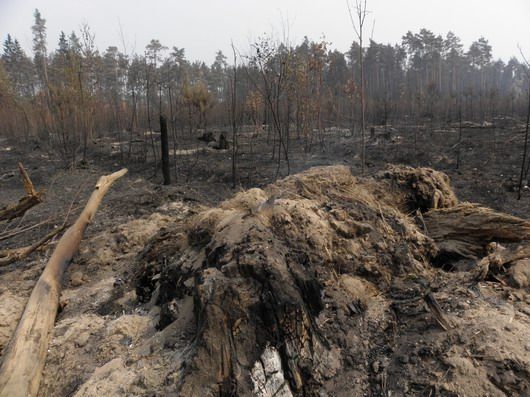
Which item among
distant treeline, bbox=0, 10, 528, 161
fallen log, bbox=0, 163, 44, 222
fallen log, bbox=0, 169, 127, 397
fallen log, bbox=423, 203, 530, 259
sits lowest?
fallen log, bbox=0, 169, 127, 397

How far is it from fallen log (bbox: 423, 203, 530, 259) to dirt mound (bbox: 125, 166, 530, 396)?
0.07m

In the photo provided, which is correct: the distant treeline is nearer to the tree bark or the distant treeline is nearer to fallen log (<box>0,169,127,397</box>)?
the tree bark

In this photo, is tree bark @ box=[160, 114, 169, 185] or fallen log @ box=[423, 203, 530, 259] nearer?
fallen log @ box=[423, 203, 530, 259]

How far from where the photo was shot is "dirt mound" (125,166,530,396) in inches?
78.8

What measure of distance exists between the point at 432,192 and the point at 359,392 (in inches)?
111

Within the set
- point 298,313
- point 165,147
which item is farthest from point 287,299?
point 165,147

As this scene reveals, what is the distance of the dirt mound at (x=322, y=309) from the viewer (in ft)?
6.57

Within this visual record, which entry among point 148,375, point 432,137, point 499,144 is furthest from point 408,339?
point 432,137

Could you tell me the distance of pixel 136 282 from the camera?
11.5 feet

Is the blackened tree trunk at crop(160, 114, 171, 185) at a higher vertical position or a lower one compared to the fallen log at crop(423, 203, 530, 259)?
higher

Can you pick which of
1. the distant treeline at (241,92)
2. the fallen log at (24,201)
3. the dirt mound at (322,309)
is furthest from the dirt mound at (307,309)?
the distant treeline at (241,92)

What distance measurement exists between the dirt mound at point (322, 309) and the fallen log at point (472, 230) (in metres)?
0.07

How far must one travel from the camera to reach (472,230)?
3.52 m

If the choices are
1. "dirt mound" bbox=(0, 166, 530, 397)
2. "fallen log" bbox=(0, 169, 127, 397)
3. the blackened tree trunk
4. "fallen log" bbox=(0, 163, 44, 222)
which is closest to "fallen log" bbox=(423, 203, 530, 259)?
"dirt mound" bbox=(0, 166, 530, 397)
